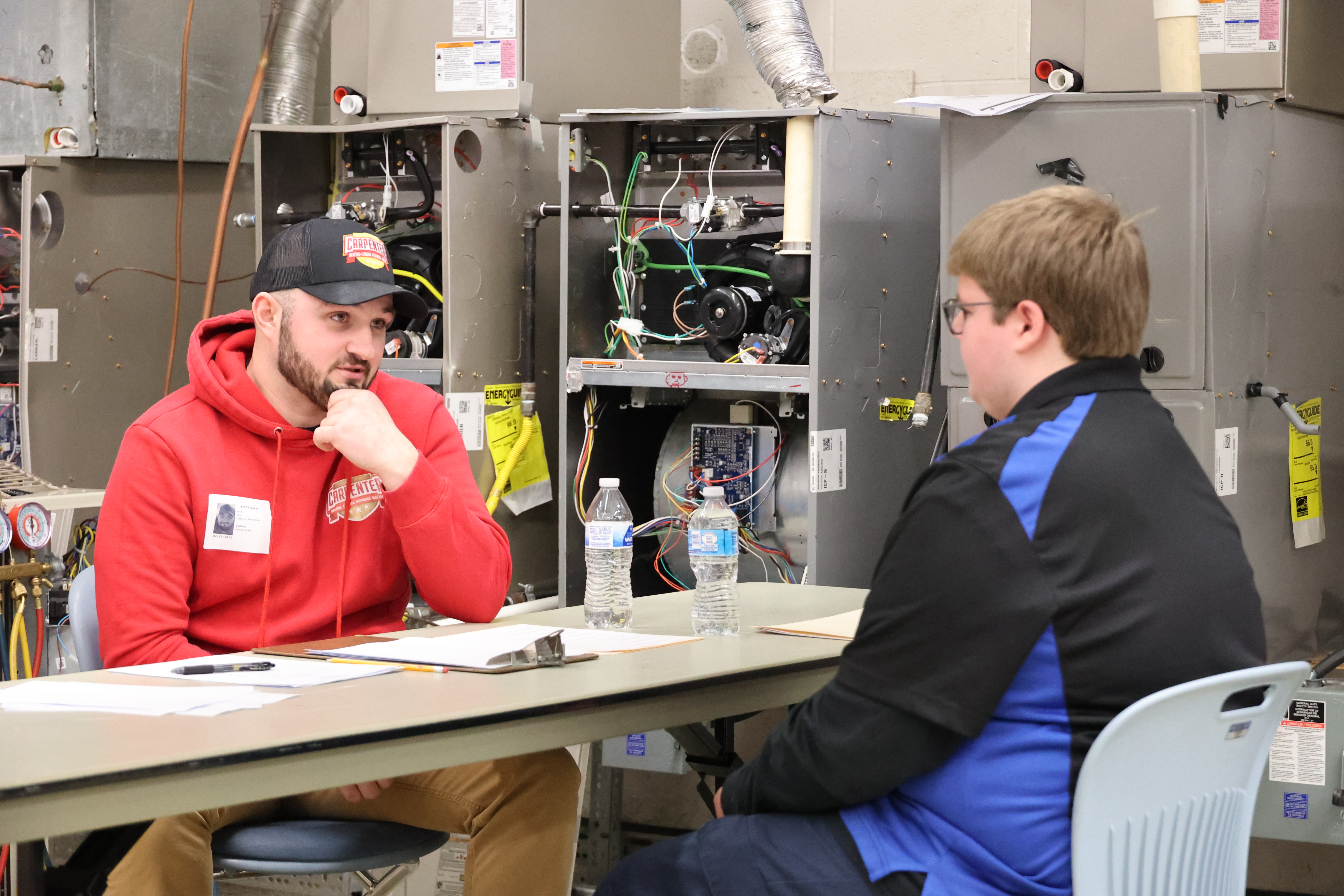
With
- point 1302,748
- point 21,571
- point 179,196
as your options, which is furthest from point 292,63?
point 1302,748

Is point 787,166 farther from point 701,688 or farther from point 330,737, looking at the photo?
point 330,737

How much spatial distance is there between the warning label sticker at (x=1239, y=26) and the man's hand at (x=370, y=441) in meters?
1.73

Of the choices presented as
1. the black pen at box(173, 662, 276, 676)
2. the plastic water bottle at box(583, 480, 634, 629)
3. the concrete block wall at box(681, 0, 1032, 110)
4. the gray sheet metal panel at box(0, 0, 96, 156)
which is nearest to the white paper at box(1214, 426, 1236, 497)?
the plastic water bottle at box(583, 480, 634, 629)

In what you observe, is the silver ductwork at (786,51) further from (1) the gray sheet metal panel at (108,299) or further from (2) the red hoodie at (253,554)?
(1) the gray sheet metal panel at (108,299)

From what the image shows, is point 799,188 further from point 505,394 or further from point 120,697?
point 120,697

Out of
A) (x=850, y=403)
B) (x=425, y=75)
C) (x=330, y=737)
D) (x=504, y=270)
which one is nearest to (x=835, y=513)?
(x=850, y=403)

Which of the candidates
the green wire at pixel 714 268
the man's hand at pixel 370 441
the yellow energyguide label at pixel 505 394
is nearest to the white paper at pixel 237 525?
the man's hand at pixel 370 441

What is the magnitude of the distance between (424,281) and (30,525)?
1188mm

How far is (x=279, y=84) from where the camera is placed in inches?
147

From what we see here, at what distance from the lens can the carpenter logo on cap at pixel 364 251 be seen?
7.45 feet

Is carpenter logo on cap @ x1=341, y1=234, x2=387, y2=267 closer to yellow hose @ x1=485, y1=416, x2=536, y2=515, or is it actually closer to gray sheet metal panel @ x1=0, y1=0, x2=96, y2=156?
Result: yellow hose @ x1=485, y1=416, x2=536, y2=515

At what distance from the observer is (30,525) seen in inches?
89.8

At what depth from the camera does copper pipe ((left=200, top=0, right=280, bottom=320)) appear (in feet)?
11.9

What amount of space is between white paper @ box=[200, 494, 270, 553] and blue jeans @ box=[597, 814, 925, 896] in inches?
32.5
